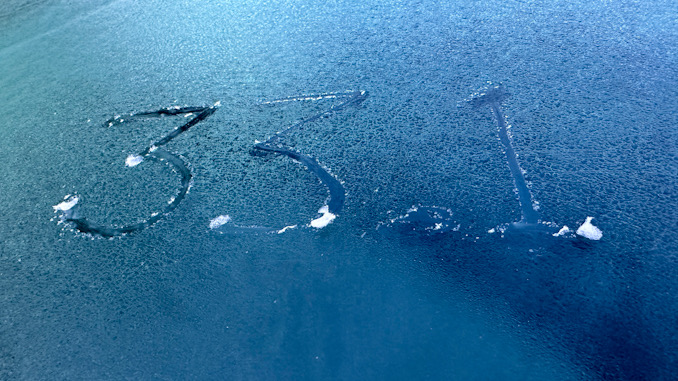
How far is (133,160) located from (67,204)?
0.34 m

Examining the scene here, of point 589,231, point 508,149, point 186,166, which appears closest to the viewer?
point 589,231


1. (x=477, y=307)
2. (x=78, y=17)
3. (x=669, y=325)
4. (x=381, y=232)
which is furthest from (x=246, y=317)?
(x=78, y=17)

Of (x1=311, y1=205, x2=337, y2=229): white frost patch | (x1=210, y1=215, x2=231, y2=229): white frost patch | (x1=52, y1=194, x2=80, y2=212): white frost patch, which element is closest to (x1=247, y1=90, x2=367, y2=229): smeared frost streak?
(x1=311, y1=205, x2=337, y2=229): white frost patch

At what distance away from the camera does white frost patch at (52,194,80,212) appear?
2.33 meters

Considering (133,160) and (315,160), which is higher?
(133,160)

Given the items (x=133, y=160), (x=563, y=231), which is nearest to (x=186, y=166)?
(x=133, y=160)

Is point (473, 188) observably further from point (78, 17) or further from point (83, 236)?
point (78, 17)

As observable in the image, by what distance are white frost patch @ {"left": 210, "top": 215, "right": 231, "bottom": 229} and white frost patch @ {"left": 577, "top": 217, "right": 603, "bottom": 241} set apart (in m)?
1.35

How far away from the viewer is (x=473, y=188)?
7.18 feet

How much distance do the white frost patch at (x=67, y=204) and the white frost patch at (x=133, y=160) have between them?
0.89 ft

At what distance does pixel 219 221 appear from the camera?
7.18 feet

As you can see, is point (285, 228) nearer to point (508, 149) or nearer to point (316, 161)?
point (316, 161)

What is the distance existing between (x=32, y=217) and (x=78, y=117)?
69 centimetres

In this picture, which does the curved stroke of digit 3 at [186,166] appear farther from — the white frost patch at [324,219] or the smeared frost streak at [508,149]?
the smeared frost streak at [508,149]
